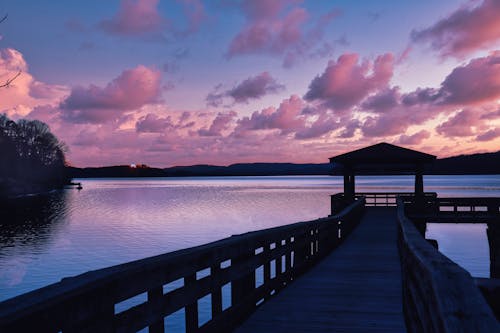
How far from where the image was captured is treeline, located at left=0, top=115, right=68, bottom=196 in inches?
3351

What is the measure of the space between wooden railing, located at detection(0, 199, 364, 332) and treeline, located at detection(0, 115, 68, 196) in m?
81.7

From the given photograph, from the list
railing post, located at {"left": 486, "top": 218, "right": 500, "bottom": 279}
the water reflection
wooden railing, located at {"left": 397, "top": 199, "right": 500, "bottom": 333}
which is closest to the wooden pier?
wooden railing, located at {"left": 397, "top": 199, "right": 500, "bottom": 333}

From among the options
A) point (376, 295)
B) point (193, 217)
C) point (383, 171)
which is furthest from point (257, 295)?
point (193, 217)

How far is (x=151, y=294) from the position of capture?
3.90 m

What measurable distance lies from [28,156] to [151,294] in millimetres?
99503

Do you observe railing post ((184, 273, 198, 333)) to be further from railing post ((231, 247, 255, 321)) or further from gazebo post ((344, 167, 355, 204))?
gazebo post ((344, 167, 355, 204))

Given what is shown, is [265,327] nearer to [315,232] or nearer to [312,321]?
[312,321]

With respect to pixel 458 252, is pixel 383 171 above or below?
above

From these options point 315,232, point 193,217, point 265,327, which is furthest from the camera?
point 193,217

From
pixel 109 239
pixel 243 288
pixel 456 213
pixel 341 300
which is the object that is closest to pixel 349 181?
pixel 456 213

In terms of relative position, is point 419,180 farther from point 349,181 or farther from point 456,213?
point 456,213

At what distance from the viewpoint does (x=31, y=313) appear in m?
2.39

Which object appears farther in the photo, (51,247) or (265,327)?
(51,247)

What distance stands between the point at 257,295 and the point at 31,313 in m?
4.64
